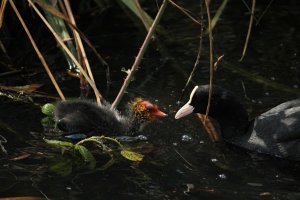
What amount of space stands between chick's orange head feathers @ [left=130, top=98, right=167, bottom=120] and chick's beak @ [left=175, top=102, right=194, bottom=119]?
0.41 feet

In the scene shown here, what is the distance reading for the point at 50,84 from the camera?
6.59m

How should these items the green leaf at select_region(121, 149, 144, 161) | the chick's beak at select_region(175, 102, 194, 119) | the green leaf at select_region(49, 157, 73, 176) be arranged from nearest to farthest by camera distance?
the green leaf at select_region(49, 157, 73, 176) < the green leaf at select_region(121, 149, 144, 161) < the chick's beak at select_region(175, 102, 194, 119)

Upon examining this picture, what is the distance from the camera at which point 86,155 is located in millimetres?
5035

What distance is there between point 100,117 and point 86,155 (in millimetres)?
625

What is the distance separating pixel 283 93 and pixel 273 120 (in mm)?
801

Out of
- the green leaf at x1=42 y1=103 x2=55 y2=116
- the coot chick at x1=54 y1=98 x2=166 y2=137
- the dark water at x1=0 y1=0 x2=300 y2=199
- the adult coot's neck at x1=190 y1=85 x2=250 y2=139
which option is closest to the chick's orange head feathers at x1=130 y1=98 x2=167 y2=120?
the coot chick at x1=54 y1=98 x2=166 y2=137

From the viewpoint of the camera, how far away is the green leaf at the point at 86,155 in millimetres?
5020

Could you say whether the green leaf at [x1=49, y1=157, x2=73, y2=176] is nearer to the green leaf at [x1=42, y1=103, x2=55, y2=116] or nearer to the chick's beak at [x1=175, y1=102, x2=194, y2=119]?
the green leaf at [x1=42, y1=103, x2=55, y2=116]

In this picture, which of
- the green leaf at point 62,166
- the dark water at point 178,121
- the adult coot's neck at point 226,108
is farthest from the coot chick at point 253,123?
the green leaf at point 62,166

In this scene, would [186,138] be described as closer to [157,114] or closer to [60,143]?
[157,114]

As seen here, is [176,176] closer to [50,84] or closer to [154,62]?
[50,84]

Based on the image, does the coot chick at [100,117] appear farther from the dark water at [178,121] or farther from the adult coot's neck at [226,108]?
the adult coot's neck at [226,108]

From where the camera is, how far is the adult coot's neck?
573 cm

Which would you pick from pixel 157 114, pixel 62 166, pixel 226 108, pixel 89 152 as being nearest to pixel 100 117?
pixel 157 114
